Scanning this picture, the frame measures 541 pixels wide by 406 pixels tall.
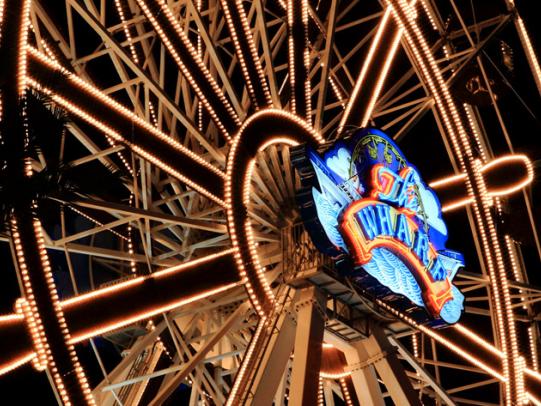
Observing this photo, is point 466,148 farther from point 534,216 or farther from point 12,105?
point 12,105

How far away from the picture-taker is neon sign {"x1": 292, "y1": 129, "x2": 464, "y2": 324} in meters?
13.4

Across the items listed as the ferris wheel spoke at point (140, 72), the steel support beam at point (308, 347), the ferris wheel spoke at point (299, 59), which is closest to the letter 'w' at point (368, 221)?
the steel support beam at point (308, 347)

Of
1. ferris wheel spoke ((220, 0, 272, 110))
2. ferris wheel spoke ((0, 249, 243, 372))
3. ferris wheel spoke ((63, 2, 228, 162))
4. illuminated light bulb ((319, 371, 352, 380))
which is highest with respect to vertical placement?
ferris wheel spoke ((220, 0, 272, 110))

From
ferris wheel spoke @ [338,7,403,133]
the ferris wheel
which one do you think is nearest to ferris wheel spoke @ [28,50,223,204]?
the ferris wheel

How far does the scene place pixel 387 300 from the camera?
1456 centimetres

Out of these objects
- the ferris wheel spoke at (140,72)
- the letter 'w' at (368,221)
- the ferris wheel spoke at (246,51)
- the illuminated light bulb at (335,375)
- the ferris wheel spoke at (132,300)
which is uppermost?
the ferris wheel spoke at (246,51)

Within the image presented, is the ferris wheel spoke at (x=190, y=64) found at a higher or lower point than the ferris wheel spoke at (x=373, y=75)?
lower

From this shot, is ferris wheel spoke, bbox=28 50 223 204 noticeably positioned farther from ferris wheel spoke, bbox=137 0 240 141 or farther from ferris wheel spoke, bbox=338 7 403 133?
ferris wheel spoke, bbox=338 7 403 133

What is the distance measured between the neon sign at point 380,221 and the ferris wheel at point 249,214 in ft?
0.13

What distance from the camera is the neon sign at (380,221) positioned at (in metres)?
13.4

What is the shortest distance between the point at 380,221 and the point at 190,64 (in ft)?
12.2

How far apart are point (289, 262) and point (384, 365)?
7.60 feet

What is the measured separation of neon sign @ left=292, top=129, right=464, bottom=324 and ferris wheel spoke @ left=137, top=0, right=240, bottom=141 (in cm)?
131

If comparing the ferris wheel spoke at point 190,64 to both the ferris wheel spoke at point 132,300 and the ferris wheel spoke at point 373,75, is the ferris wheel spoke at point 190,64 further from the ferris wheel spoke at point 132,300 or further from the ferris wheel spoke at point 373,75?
the ferris wheel spoke at point 373,75
